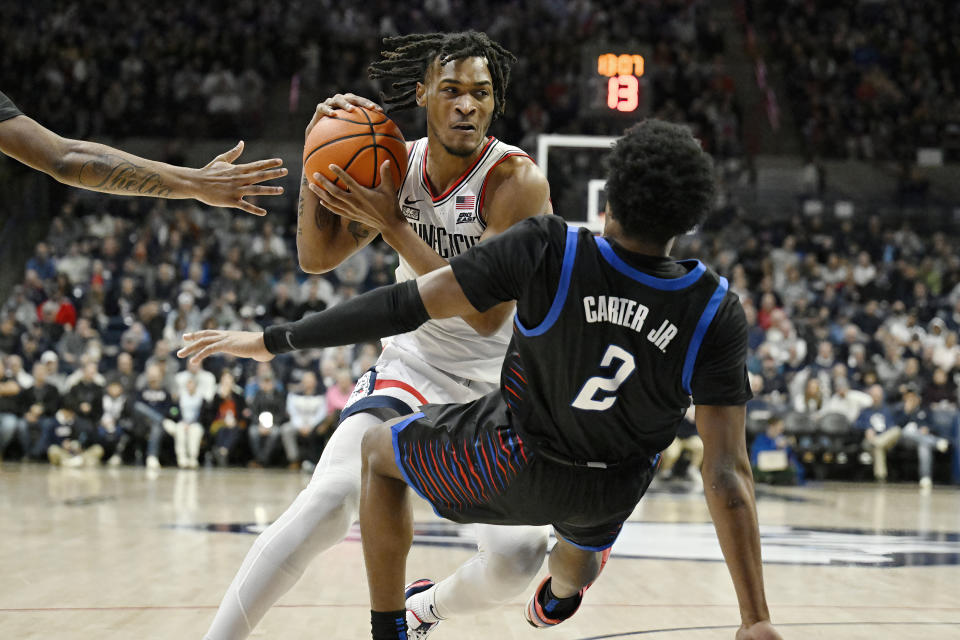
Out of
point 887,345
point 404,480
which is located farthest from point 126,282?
point 404,480

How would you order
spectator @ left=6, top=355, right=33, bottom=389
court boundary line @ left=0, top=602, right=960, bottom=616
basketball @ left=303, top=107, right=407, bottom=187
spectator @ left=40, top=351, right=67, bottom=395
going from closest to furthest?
basketball @ left=303, top=107, right=407, bottom=187 < court boundary line @ left=0, top=602, right=960, bottom=616 < spectator @ left=6, top=355, right=33, bottom=389 < spectator @ left=40, top=351, right=67, bottom=395

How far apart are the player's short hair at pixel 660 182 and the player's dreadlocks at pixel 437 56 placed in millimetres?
1262

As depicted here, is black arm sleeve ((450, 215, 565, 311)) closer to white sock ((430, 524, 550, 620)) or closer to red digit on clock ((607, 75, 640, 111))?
white sock ((430, 524, 550, 620))

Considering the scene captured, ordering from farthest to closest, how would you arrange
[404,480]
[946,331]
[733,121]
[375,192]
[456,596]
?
1. [733,121]
2. [946,331]
3. [456,596]
4. [375,192]
5. [404,480]

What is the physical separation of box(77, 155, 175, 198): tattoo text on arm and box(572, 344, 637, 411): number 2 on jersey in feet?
6.30

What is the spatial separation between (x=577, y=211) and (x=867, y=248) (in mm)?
7129

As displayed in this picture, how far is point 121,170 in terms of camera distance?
3.93 m

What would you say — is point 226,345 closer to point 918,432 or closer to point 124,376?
point 124,376

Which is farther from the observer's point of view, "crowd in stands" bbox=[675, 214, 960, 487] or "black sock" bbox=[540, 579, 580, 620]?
"crowd in stands" bbox=[675, 214, 960, 487]

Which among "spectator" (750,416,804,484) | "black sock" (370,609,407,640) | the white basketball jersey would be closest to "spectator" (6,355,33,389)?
"spectator" (750,416,804,484)

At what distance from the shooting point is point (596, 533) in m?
3.23

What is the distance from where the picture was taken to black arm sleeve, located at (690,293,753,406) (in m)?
2.69

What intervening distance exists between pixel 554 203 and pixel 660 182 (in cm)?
953

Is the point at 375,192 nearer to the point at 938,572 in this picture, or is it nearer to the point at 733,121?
the point at 938,572
